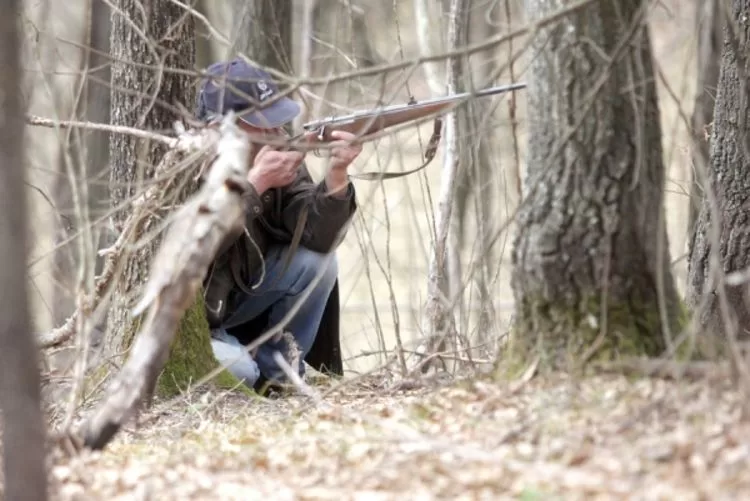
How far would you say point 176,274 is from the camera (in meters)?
3.21

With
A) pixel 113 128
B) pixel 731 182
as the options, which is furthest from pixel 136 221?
pixel 731 182

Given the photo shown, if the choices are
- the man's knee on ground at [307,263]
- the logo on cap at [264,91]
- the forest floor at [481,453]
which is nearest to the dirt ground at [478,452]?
the forest floor at [481,453]

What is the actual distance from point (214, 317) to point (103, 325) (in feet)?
1.83

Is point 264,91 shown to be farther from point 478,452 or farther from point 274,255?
point 478,452

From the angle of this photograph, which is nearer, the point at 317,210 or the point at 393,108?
the point at 393,108

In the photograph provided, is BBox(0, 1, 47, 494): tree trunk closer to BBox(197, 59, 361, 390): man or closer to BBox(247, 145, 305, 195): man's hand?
BBox(197, 59, 361, 390): man

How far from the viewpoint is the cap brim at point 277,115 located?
478 centimetres

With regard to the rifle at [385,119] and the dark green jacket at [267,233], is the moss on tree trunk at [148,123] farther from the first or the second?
the rifle at [385,119]

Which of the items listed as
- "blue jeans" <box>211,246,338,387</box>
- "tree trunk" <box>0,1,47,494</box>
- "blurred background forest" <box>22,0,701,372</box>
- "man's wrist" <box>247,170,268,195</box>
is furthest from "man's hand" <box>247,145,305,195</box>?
"tree trunk" <box>0,1,47,494</box>

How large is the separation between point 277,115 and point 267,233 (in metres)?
Answer: 0.77

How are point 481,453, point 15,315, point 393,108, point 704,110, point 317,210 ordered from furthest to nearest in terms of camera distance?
point 704,110, point 317,210, point 393,108, point 481,453, point 15,315

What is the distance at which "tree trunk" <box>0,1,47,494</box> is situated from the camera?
103 inches

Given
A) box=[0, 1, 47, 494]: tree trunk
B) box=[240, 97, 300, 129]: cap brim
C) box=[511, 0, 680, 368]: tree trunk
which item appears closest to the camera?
box=[0, 1, 47, 494]: tree trunk

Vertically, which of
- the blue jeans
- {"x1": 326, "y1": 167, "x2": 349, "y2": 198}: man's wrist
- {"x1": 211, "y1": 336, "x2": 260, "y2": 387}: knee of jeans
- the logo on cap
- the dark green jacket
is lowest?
{"x1": 211, "y1": 336, "x2": 260, "y2": 387}: knee of jeans
